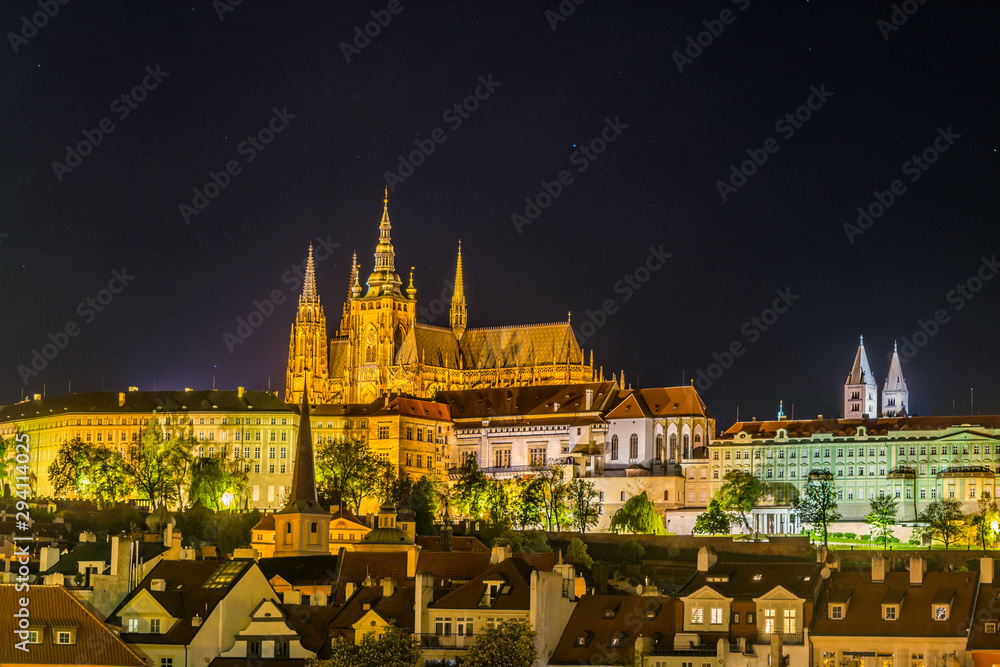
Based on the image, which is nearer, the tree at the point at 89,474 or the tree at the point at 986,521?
the tree at the point at 986,521

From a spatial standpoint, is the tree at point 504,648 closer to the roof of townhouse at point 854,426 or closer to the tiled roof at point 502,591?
the tiled roof at point 502,591

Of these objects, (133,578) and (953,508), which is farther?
(953,508)

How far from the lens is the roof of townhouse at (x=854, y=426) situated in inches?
7308

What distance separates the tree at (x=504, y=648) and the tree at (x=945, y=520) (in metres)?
81.8

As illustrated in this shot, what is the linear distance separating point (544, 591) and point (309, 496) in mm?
60771

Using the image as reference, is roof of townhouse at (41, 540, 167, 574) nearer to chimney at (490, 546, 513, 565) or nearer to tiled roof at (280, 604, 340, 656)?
tiled roof at (280, 604, 340, 656)

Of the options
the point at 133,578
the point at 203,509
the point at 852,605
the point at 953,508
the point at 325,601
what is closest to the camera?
the point at 852,605

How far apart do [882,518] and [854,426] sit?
22.2 meters

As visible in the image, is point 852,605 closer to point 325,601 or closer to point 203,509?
point 325,601

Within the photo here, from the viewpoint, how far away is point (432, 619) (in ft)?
261

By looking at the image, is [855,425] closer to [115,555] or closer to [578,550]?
[578,550]

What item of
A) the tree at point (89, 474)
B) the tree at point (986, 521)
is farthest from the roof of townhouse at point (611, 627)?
the tree at point (89, 474)

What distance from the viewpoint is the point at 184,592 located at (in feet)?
262

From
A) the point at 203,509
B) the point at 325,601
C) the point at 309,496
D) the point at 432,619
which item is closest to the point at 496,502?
the point at 203,509
